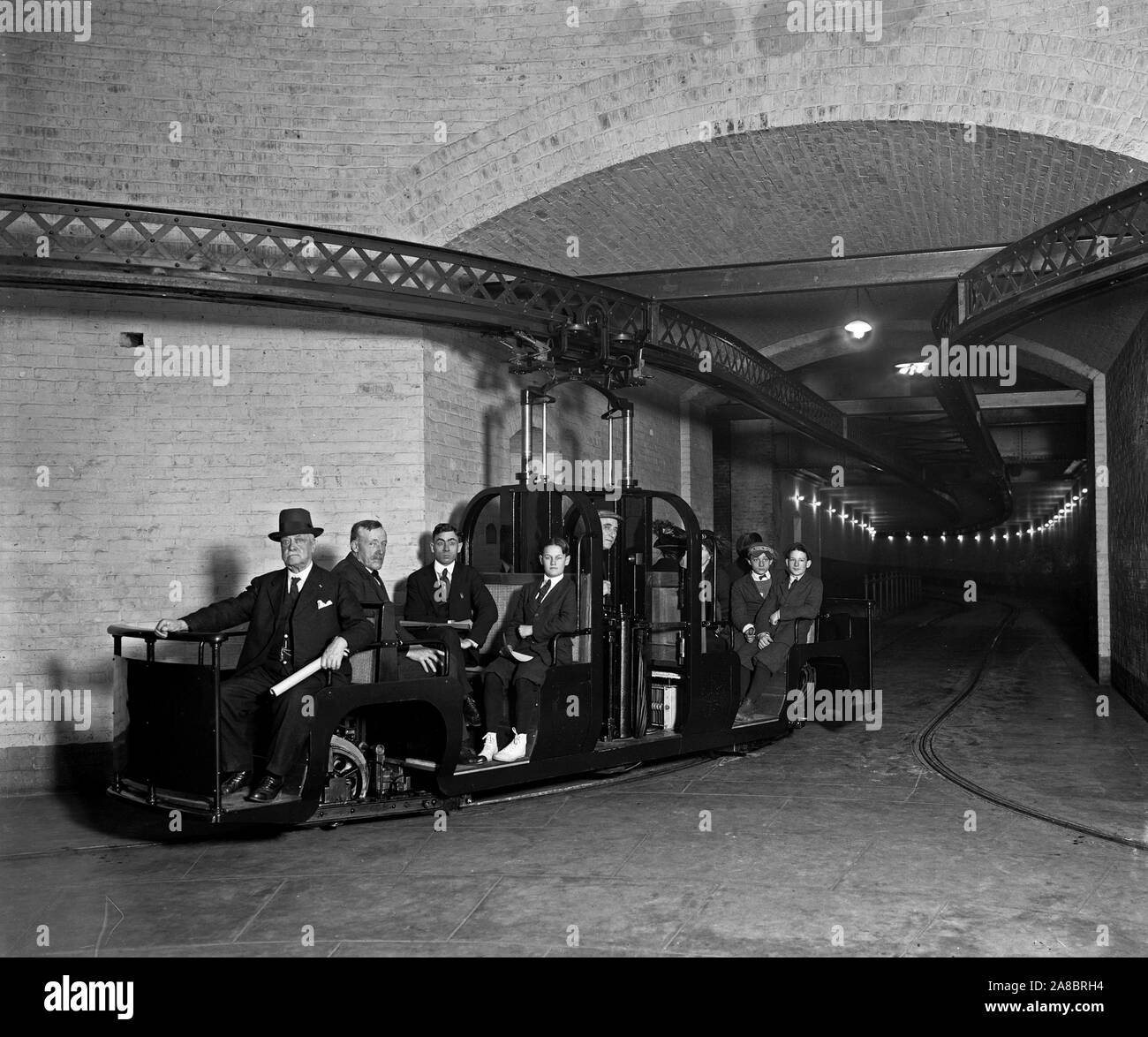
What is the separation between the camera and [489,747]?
7.28 metres

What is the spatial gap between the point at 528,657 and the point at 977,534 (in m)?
43.8

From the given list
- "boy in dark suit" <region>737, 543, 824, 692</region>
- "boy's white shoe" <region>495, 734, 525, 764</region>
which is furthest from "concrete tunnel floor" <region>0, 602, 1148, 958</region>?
"boy in dark suit" <region>737, 543, 824, 692</region>

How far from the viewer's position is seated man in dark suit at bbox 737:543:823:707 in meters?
→ 9.23

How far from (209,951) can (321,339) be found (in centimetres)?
563

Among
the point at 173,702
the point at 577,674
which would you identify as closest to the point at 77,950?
the point at 173,702

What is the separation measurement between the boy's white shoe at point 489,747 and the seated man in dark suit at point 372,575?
2.24 feet

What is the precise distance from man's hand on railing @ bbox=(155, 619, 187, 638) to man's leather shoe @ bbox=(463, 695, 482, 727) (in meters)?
2.16

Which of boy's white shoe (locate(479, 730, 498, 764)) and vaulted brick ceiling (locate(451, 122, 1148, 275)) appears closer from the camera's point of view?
boy's white shoe (locate(479, 730, 498, 764))

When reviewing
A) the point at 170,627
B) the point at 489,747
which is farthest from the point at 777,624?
the point at 170,627

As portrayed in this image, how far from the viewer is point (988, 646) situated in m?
18.9

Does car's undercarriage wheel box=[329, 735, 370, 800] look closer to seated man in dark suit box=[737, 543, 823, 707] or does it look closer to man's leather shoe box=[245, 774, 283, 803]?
man's leather shoe box=[245, 774, 283, 803]

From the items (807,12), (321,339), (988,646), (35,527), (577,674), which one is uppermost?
(807,12)

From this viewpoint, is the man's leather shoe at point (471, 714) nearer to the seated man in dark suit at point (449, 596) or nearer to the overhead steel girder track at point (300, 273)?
the seated man in dark suit at point (449, 596)

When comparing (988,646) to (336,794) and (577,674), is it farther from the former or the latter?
(336,794)
